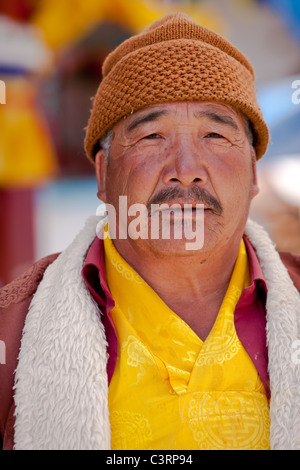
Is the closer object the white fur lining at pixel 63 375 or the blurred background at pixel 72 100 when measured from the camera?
the white fur lining at pixel 63 375

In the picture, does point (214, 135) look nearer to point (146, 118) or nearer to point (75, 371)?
point (146, 118)

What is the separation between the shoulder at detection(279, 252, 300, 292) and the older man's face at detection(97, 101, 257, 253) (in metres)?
0.27

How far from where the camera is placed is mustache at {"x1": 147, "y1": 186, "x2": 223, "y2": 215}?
1.60 m

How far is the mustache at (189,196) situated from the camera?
5.25 feet

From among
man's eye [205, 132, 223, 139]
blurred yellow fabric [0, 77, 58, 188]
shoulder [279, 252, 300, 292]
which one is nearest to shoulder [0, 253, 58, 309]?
man's eye [205, 132, 223, 139]

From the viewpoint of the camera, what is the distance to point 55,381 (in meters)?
1.48

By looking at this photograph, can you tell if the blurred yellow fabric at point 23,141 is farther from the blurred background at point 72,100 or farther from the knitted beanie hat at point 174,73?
the knitted beanie hat at point 174,73

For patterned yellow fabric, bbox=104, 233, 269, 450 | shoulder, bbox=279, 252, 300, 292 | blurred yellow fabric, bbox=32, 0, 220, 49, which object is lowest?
patterned yellow fabric, bbox=104, 233, 269, 450

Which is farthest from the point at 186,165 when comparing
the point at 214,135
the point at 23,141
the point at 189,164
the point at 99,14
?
the point at 99,14

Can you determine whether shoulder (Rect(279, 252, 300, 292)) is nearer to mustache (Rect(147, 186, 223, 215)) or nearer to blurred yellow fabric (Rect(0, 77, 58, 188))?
mustache (Rect(147, 186, 223, 215))

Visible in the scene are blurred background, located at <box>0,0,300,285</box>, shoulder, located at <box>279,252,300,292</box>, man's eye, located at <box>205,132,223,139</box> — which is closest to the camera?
man's eye, located at <box>205,132,223,139</box>

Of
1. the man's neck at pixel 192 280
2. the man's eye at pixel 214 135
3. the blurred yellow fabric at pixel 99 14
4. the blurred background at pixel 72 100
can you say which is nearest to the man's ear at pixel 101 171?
the man's neck at pixel 192 280

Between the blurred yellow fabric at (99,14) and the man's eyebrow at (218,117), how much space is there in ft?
6.13

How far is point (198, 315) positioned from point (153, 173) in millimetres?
474
